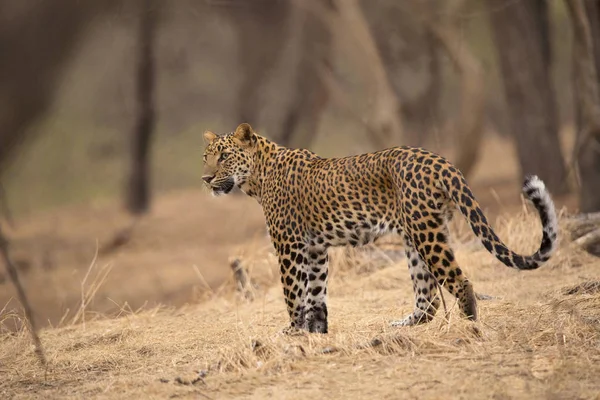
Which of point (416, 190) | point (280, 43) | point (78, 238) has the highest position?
point (280, 43)

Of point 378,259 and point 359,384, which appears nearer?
point 359,384

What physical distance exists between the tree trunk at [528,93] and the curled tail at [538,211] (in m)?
10.6

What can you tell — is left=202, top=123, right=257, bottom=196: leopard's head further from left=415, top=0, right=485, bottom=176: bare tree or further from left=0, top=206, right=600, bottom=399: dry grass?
left=415, top=0, right=485, bottom=176: bare tree

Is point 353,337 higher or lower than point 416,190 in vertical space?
lower

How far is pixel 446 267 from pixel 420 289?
2.52 feet

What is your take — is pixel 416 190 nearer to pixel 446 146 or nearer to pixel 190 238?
pixel 190 238

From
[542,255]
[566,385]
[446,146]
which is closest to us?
[566,385]

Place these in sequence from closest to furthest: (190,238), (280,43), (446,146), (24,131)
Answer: (24,131) → (190,238) → (280,43) → (446,146)

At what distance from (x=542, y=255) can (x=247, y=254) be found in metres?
5.58

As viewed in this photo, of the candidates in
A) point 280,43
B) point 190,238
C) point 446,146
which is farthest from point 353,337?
point 446,146

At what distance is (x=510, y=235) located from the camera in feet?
32.2

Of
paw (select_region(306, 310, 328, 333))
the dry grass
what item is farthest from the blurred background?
paw (select_region(306, 310, 328, 333))

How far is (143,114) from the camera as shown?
2186 centimetres

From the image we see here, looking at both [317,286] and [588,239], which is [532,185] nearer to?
[317,286]
